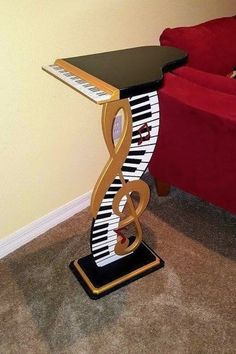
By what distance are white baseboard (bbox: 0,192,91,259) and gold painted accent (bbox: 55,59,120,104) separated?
0.83 meters

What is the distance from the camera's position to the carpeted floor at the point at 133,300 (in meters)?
1.25

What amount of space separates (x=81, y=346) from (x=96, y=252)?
0.35 meters

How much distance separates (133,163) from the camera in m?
1.25

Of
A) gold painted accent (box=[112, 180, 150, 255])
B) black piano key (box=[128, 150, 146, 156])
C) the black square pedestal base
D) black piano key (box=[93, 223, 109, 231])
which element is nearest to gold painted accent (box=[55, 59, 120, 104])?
black piano key (box=[128, 150, 146, 156])

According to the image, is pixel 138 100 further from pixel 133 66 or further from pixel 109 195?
pixel 109 195

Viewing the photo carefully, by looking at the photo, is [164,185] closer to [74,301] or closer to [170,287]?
[170,287]

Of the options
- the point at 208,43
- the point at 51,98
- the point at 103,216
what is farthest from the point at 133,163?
the point at 208,43

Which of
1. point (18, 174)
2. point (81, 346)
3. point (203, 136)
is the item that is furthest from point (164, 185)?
point (81, 346)

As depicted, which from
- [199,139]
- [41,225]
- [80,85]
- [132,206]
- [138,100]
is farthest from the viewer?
[41,225]

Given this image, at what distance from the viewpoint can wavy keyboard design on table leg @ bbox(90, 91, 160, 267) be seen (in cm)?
116

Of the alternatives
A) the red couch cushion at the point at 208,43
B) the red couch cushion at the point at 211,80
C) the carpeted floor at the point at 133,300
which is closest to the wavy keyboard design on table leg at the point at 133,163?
the carpeted floor at the point at 133,300

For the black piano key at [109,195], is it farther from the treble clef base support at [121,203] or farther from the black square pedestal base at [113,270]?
the black square pedestal base at [113,270]

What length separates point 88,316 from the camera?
4.40ft

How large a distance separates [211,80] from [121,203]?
0.66 meters
